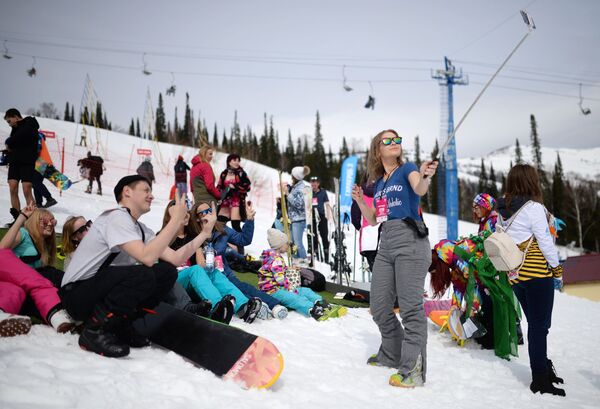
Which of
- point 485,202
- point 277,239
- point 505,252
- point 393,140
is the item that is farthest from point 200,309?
point 485,202

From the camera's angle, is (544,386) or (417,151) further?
(417,151)

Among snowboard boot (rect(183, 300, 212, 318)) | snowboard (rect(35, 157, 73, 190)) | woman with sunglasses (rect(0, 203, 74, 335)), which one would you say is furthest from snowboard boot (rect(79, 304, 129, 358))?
snowboard (rect(35, 157, 73, 190))

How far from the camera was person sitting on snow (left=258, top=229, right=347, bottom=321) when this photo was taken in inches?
191

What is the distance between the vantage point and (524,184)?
354cm

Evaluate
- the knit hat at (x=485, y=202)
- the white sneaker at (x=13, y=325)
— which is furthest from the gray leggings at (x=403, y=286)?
the white sneaker at (x=13, y=325)

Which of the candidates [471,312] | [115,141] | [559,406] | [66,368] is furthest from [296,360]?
[115,141]

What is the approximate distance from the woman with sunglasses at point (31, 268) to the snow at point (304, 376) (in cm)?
15

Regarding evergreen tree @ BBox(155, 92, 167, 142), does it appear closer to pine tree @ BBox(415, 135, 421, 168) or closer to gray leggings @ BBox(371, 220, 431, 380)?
pine tree @ BBox(415, 135, 421, 168)

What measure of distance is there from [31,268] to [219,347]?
5.77 ft

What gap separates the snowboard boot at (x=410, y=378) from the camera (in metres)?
2.99

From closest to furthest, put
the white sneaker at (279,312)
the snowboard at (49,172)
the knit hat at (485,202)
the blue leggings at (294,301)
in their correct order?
the white sneaker at (279,312)
the blue leggings at (294,301)
the knit hat at (485,202)
the snowboard at (49,172)

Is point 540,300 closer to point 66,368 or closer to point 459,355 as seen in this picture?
point 459,355

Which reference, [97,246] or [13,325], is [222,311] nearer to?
[97,246]

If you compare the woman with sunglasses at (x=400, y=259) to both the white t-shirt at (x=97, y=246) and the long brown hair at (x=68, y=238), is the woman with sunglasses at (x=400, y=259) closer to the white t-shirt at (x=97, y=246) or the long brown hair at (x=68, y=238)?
the white t-shirt at (x=97, y=246)
